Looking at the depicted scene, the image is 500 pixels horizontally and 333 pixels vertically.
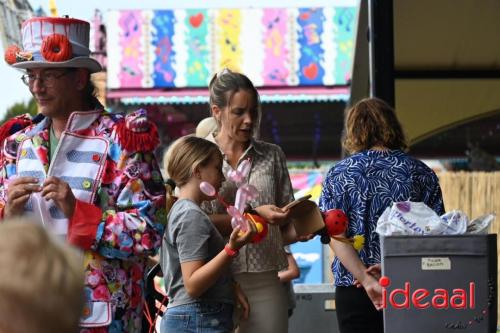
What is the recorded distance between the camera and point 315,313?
571cm

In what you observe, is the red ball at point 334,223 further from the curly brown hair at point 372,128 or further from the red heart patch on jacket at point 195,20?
the red heart patch on jacket at point 195,20

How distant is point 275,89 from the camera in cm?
1491

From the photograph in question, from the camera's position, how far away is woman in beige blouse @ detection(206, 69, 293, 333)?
3633 mm

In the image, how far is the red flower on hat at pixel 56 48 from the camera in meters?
2.91

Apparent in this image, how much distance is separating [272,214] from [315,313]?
2.67 meters

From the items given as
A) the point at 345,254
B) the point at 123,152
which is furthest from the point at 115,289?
the point at 345,254

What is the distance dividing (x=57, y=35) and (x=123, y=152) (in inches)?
16.6

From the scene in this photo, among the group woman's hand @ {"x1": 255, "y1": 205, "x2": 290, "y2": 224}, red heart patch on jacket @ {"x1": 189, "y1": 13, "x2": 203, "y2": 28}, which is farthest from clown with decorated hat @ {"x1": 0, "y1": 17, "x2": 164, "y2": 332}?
red heart patch on jacket @ {"x1": 189, "y1": 13, "x2": 203, "y2": 28}

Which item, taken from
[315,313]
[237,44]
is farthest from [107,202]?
[237,44]

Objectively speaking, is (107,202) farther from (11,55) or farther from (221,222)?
(221,222)

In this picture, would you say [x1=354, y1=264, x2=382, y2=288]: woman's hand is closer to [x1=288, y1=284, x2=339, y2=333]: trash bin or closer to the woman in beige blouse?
the woman in beige blouse

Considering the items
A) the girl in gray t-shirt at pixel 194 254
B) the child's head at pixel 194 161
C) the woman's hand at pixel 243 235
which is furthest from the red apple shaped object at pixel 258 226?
the child's head at pixel 194 161

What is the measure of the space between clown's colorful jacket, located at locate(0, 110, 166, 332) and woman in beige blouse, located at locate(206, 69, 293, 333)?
745 millimetres

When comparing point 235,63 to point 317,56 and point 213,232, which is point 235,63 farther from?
point 213,232
